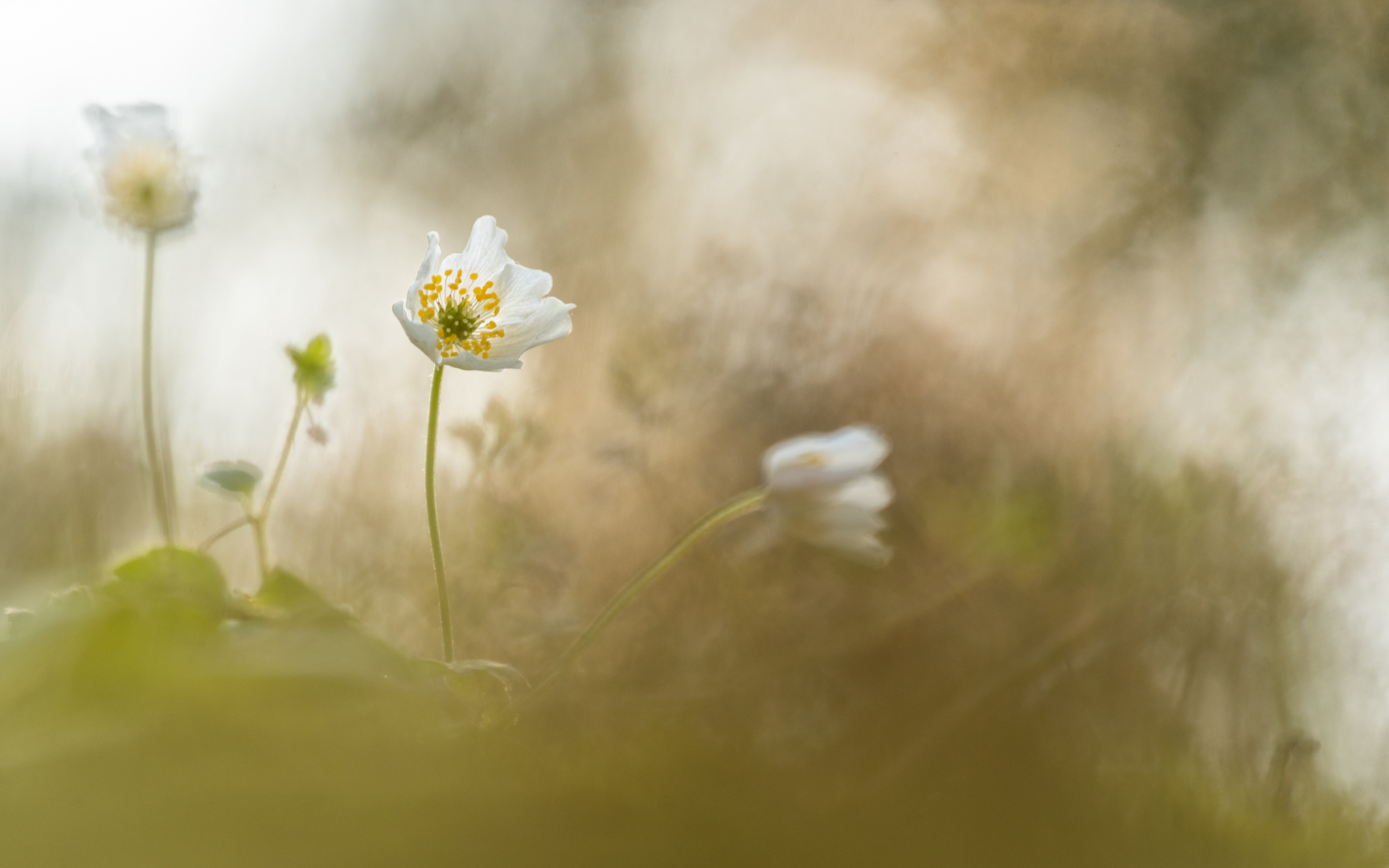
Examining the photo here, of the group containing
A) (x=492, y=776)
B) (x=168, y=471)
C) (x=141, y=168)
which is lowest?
(x=492, y=776)

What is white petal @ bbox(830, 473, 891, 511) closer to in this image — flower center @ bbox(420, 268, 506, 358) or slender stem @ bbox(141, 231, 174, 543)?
flower center @ bbox(420, 268, 506, 358)

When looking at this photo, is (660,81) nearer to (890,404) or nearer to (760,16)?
(760,16)

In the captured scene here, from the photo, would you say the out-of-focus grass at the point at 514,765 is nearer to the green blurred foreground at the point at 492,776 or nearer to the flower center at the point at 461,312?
the green blurred foreground at the point at 492,776

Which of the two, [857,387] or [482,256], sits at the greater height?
[857,387]

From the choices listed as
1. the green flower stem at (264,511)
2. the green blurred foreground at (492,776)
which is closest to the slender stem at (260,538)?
the green flower stem at (264,511)

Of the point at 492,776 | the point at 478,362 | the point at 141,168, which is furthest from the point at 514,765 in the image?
the point at 141,168

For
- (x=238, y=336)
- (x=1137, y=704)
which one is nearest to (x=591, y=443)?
(x=238, y=336)

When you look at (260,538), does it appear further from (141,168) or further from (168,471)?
(141,168)

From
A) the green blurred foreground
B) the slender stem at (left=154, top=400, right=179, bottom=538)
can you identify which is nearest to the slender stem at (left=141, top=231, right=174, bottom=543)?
the slender stem at (left=154, top=400, right=179, bottom=538)
